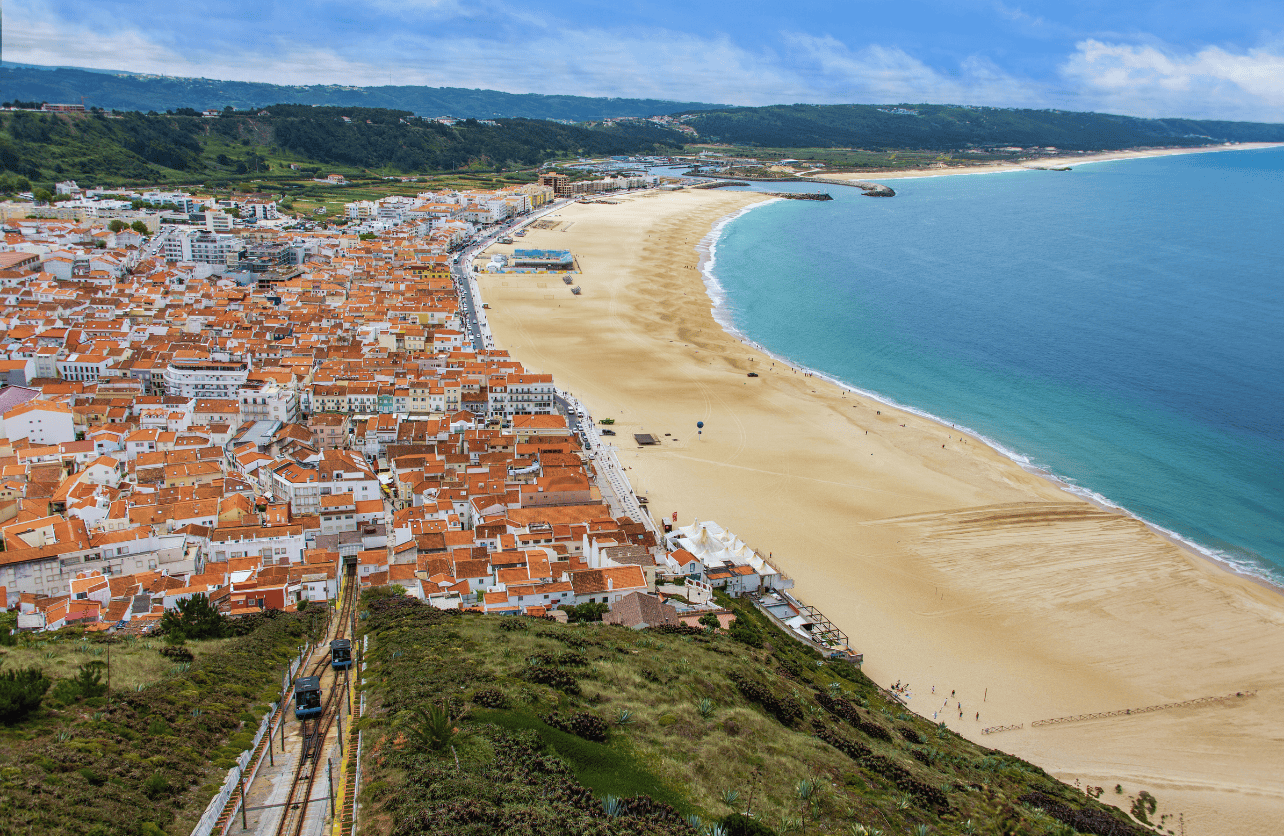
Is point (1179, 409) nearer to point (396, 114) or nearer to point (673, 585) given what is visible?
point (673, 585)

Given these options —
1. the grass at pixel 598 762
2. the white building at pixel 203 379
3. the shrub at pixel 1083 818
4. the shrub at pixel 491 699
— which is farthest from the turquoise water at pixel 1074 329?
the white building at pixel 203 379

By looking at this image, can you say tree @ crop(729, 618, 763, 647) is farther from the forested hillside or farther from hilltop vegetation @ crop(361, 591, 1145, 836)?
the forested hillside

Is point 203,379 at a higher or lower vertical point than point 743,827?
higher

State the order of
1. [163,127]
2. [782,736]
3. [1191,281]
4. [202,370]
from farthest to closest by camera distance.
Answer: [163,127], [1191,281], [202,370], [782,736]

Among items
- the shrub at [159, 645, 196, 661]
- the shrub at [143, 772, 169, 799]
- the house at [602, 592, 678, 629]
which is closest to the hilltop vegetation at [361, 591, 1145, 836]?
the house at [602, 592, 678, 629]

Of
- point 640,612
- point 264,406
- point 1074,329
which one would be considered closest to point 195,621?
point 640,612

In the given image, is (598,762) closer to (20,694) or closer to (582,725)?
(582,725)

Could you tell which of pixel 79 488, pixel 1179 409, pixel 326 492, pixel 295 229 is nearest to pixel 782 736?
pixel 326 492
